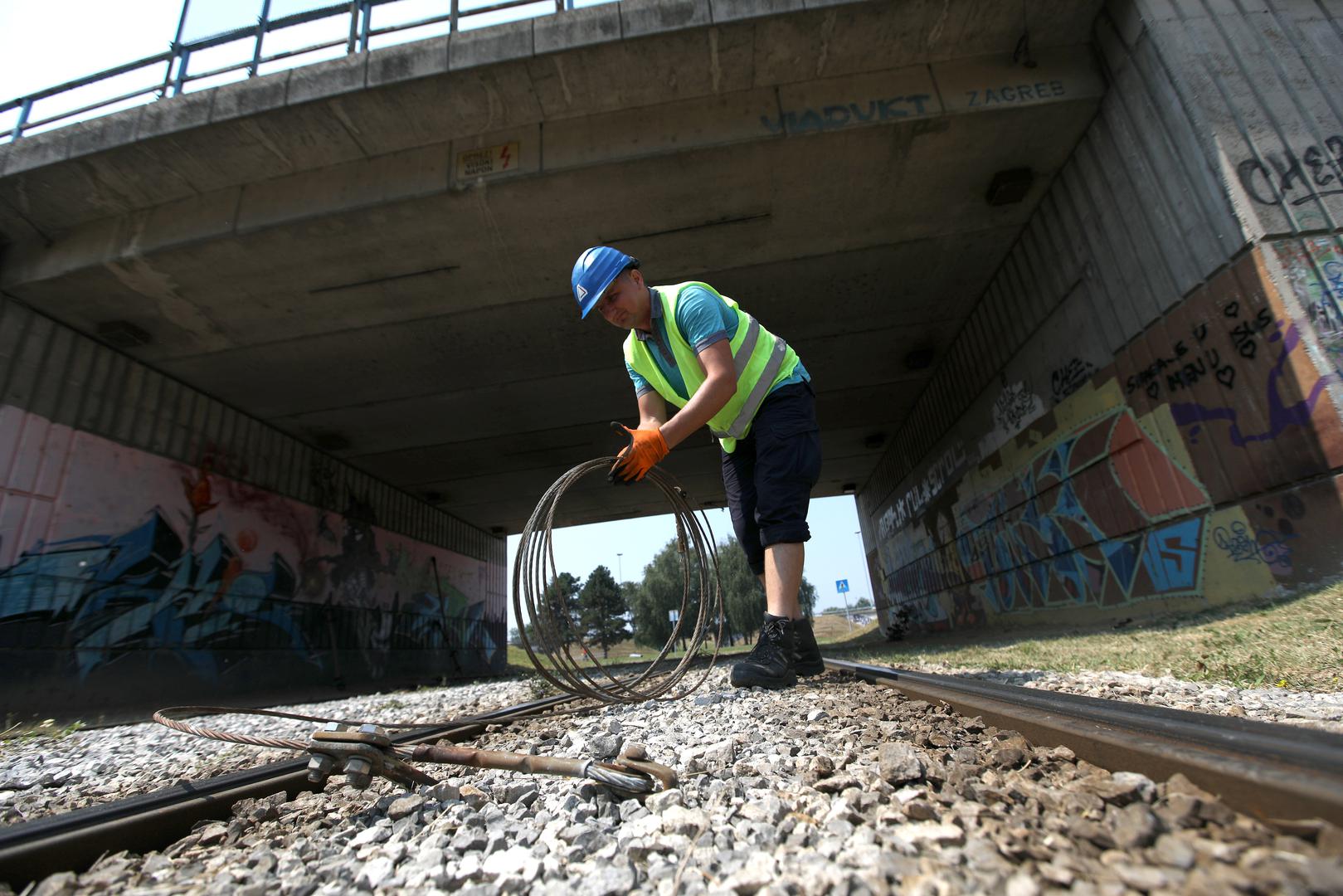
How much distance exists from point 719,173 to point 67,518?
8.67m

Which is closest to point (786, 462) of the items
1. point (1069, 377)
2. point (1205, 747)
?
point (1205, 747)

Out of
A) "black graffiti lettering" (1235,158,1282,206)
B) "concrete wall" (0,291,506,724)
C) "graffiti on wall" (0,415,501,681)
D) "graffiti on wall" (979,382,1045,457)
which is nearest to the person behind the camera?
"black graffiti lettering" (1235,158,1282,206)

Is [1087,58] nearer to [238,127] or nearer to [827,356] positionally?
[827,356]

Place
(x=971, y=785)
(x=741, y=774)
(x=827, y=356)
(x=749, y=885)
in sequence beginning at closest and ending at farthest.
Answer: (x=749, y=885) < (x=971, y=785) < (x=741, y=774) < (x=827, y=356)

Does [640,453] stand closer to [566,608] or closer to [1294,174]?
[566,608]

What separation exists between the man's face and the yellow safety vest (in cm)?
10

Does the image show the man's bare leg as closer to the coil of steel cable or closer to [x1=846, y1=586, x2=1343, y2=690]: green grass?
the coil of steel cable

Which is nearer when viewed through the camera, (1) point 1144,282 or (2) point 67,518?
(1) point 1144,282

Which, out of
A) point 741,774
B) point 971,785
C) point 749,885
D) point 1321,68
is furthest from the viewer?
point 1321,68

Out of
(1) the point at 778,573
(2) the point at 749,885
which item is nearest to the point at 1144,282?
(1) the point at 778,573

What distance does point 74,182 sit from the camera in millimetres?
6406

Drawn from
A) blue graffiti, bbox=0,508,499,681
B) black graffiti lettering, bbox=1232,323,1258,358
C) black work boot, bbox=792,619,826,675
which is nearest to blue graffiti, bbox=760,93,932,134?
black graffiti lettering, bbox=1232,323,1258,358

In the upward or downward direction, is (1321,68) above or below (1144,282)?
above

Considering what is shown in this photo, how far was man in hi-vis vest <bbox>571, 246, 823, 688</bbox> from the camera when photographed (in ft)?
8.73
